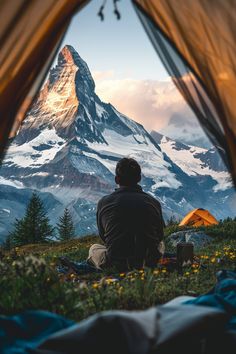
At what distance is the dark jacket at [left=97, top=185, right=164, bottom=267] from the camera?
913 cm

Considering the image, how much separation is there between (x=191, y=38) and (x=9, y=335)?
4309 mm

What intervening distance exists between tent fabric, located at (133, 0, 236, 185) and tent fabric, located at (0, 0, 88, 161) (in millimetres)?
1178

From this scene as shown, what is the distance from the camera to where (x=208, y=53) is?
672 cm

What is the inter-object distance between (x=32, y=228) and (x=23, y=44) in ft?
146

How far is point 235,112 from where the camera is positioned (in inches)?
263

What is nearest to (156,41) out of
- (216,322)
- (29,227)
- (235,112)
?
(235,112)

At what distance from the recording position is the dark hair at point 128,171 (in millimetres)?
9219

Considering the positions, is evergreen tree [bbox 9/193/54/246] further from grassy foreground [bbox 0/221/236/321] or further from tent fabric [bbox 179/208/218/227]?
grassy foreground [bbox 0/221/236/321]

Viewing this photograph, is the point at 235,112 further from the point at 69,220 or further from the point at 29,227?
the point at 69,220

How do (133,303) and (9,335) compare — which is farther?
(133,303)

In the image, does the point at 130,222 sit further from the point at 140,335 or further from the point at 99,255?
the point at 140,335

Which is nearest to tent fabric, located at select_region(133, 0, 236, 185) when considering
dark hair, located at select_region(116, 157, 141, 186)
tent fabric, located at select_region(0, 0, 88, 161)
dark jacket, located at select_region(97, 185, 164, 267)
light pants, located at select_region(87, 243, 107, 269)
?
tent fabric, located at select_region(0, 0, 88, 161)

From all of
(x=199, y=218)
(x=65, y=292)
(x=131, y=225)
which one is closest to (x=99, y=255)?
(x=131, y=225)

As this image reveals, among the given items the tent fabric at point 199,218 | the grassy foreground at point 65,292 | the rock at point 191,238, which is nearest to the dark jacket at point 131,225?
the grassy foreground at point 65,292
